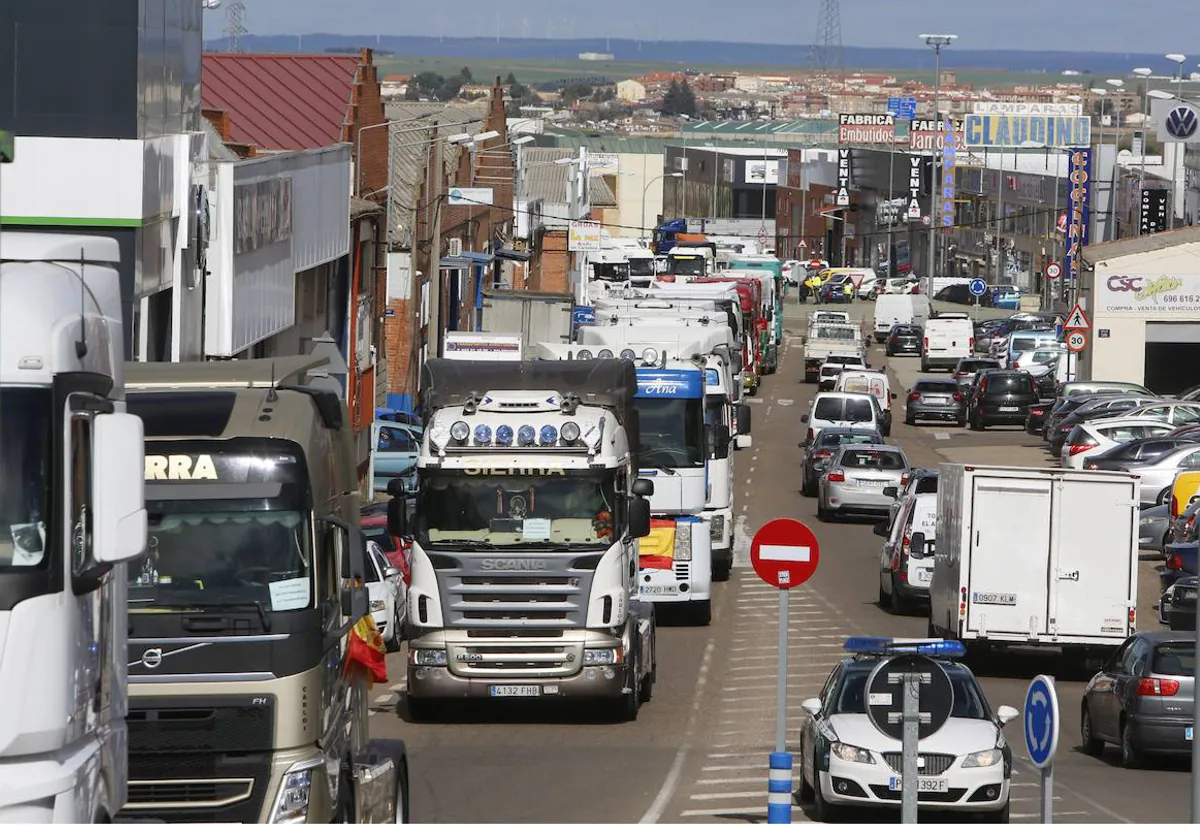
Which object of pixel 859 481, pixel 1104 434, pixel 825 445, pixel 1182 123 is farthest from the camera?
pixel 1182 123

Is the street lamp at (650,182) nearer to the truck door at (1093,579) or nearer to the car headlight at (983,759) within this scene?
the truck door at (1093,579)

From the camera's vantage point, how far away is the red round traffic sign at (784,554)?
16375mm

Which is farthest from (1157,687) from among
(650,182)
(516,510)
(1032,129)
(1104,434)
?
(1032,129)

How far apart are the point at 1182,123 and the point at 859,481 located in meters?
23.6

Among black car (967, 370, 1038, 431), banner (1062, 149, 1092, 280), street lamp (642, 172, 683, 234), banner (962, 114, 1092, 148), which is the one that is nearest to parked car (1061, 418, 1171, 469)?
black car (967, 370, 1038, 431)

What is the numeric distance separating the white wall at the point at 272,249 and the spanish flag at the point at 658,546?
7599 millimetres

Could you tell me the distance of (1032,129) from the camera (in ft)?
560

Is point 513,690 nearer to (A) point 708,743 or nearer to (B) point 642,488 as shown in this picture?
(A) point 708,743

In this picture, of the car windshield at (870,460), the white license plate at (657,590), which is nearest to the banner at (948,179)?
the car windshield at (870,460)

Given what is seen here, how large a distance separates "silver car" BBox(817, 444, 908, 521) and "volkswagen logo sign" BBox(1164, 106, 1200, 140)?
21.0 metres

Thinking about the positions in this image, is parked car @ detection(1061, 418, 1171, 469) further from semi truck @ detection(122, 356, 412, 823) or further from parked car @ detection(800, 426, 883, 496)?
semi truck @ detection(122, 356, 412, 823)

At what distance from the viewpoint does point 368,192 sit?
54.5 metres

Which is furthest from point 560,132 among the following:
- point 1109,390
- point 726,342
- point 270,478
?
point 270,478

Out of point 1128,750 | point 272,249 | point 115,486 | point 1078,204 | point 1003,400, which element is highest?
point 1078,204
